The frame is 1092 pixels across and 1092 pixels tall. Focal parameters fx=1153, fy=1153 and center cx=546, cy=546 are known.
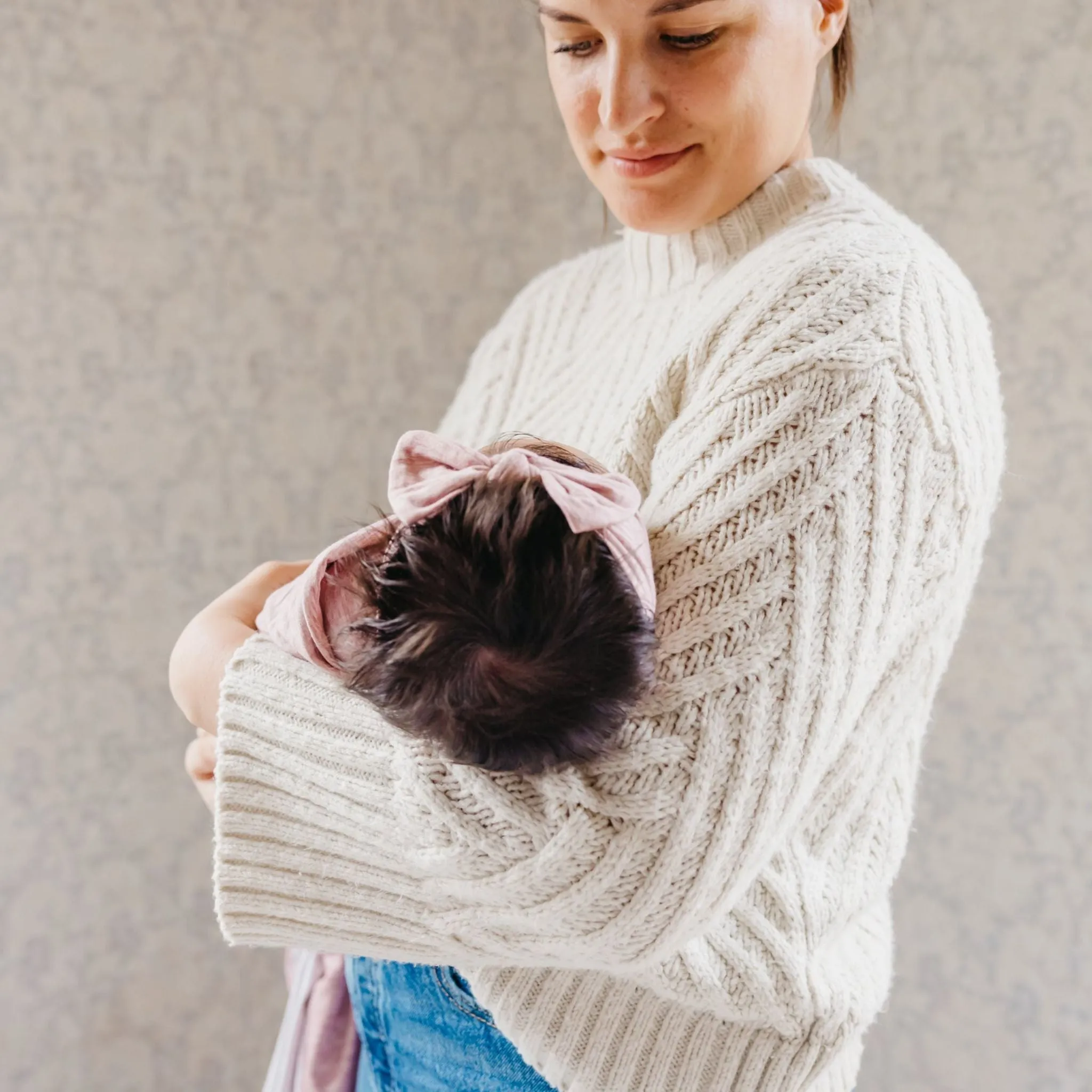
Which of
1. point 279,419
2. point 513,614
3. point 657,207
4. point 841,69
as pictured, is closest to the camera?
point 513,614

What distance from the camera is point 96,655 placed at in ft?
5.34

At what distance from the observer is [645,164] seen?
2.91 ft

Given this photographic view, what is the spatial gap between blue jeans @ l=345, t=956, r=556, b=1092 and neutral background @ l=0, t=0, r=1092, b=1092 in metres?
0.80

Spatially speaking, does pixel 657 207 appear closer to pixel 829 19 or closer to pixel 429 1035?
pixel 829 19

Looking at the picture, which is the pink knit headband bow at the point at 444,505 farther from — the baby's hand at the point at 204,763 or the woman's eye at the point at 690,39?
the woman's eye at the point at 690,39

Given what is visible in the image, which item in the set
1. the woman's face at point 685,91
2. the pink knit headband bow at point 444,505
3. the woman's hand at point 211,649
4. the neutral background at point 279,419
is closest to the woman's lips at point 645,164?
the woman's face at point 685,91

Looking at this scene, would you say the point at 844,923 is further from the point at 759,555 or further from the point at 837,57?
the point at 837,57

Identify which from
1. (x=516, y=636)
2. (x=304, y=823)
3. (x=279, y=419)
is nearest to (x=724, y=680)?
(x=516, y=636)

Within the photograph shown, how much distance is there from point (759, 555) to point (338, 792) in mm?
321

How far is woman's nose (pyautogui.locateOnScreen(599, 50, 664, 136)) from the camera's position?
0.83 m

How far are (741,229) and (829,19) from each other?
0.16 meters

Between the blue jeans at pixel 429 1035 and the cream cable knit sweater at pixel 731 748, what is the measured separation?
0.19ft

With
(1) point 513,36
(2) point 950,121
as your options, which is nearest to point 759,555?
(2) point 950,121

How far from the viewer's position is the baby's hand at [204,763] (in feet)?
3.09
